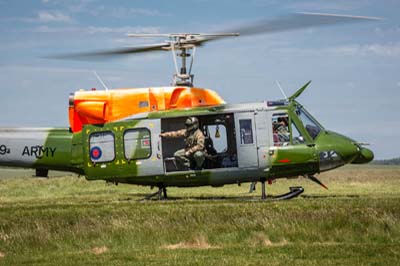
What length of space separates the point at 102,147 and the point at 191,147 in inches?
107

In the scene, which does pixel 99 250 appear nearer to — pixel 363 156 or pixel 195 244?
pixel 195 244

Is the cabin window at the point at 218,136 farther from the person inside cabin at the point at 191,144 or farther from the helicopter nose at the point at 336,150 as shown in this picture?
the helicopter nose at the point at 336,150

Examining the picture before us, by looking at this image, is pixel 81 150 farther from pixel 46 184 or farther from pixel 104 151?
pixel 46 184

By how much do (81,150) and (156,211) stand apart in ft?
17.9

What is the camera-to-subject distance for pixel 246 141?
2134 centimetres

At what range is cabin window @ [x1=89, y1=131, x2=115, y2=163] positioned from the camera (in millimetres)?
21969

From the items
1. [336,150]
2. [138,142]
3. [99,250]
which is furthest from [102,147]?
[336,150]

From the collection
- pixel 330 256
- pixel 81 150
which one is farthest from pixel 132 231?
pixel 81 150

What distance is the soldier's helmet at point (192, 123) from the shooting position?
21109mm

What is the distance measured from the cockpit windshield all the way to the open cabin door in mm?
1471

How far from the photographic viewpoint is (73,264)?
46.4 ft

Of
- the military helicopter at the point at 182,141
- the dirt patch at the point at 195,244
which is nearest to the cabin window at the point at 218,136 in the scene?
the military helicopter at the point at 182,141

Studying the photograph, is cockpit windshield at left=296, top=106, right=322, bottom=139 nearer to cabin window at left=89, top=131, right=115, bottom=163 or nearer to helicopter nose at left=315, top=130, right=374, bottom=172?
helicopter nose at left=315, top=130, right=374, bottom=172

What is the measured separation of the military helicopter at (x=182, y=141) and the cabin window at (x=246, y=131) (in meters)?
0.03
